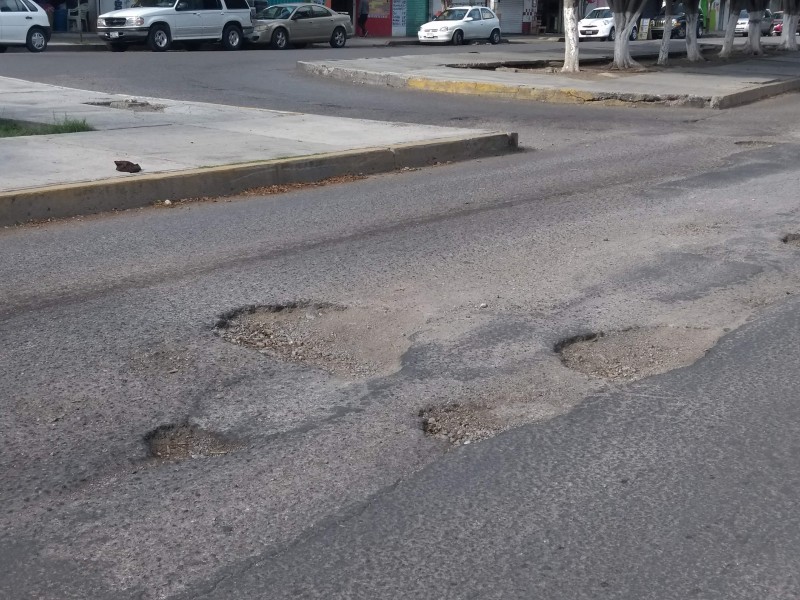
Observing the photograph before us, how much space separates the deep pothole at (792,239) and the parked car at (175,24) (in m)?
24.8

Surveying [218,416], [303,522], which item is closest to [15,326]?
[218,416]

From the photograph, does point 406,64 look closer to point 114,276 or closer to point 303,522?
point 114,276

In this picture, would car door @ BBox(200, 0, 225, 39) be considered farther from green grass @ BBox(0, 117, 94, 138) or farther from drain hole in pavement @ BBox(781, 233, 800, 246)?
drain hole in pavement @ BBox(781, 233, 800, 246)

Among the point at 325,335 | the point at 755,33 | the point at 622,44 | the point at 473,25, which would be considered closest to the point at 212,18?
the point at 473,25

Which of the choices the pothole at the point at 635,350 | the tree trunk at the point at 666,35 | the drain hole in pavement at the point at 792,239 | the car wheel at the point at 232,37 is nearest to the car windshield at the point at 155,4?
the car wheel at the point at 232,37

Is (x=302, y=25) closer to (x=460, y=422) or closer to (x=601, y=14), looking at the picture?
(x=601, y=14)

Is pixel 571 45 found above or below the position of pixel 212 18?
below

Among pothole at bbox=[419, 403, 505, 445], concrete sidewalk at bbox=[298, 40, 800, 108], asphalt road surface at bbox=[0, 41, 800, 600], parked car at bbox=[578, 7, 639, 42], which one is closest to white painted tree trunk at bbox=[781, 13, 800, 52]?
concrete sidewalk at bbox=[298, 40, 800, 108]

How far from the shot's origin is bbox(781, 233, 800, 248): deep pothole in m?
7.61

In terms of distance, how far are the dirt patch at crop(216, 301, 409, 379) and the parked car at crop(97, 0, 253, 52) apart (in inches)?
1009

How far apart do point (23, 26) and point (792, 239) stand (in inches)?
985

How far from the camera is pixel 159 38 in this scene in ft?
98.3

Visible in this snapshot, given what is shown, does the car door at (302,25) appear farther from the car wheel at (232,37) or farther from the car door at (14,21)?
the car door at (14,21)

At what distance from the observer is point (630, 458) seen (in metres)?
4.04
